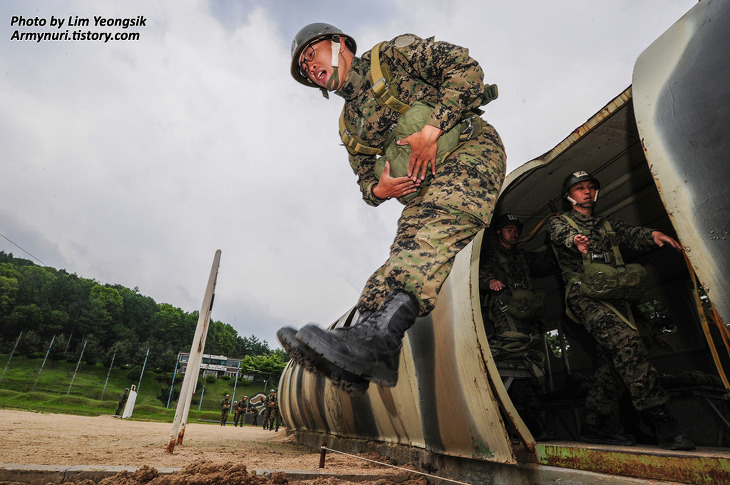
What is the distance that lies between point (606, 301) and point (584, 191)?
794mm

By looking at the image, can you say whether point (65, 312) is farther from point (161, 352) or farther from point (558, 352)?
point (558, 352)

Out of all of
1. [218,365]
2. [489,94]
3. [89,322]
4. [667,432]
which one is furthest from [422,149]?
[89,322]

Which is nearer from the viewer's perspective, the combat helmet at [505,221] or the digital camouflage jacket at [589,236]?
the digital camouflage jacket at [589,236]

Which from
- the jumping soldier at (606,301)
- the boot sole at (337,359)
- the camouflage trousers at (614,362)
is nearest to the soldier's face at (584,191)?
the jumping soldier at (606,301)

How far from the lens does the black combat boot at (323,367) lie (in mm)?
1553

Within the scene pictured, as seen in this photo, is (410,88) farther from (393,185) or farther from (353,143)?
(393,185)

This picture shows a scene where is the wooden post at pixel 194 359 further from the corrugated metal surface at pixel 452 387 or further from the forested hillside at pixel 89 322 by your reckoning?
the forested hillside at pixel 89 322

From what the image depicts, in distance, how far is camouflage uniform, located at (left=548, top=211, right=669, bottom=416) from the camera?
2.24m

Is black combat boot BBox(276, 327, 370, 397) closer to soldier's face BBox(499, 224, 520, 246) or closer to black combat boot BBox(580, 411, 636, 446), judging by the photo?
black combat boot BBox(580, 411, 636, 446)

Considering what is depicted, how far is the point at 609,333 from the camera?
→ 7.95 feet

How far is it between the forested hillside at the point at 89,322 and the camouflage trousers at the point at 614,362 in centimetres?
6228

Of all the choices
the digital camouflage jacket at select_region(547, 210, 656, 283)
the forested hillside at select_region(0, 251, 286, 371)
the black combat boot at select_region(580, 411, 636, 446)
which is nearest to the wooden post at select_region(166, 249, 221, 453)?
the digital camouflage jacket at select_region(547, 210, 656, 283)

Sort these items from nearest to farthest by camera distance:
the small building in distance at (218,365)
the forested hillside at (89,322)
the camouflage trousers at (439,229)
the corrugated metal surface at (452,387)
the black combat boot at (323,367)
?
the black combat boot at (323,367), the corrugated metal surface at (452,387), the camouflage trousers at (439,229), the forested hillside at (89,322), the small building in distance at (218,365)

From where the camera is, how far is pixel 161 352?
63438 mm
